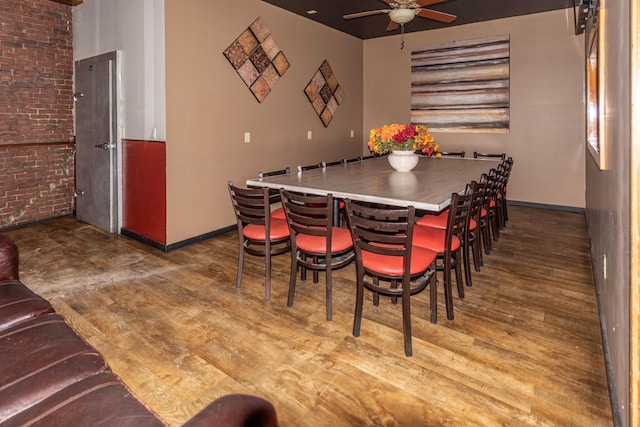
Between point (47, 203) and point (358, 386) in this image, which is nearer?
point (358, 386)

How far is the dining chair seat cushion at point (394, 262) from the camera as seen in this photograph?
7.20 feet

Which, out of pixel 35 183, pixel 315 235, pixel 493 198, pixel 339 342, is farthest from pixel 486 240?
pixel 35 183

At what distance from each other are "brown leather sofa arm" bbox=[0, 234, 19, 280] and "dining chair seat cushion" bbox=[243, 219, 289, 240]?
4.50 feet

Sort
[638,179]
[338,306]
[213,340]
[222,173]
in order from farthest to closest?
[222,173] → [338,306] → [213,340] → [638,179]

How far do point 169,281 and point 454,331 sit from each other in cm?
218

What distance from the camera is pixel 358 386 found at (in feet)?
6.18

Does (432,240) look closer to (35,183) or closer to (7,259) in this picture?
(7,259)

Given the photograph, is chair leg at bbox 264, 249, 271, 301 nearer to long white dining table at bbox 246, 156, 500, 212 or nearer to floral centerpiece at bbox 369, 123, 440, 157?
long white dining table at bbox 246, 156, 500, 212

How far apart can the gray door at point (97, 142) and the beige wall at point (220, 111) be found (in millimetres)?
948

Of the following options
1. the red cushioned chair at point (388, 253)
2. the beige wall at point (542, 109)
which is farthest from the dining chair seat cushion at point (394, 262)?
the beige wall at point (542, 109)

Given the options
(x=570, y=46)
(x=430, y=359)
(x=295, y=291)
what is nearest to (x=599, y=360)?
(x=430, y=359)

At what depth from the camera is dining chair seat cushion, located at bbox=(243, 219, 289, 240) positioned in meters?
2.86

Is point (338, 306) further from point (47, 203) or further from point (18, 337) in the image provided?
point (47, 203)

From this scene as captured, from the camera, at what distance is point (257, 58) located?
4805 millimetres
